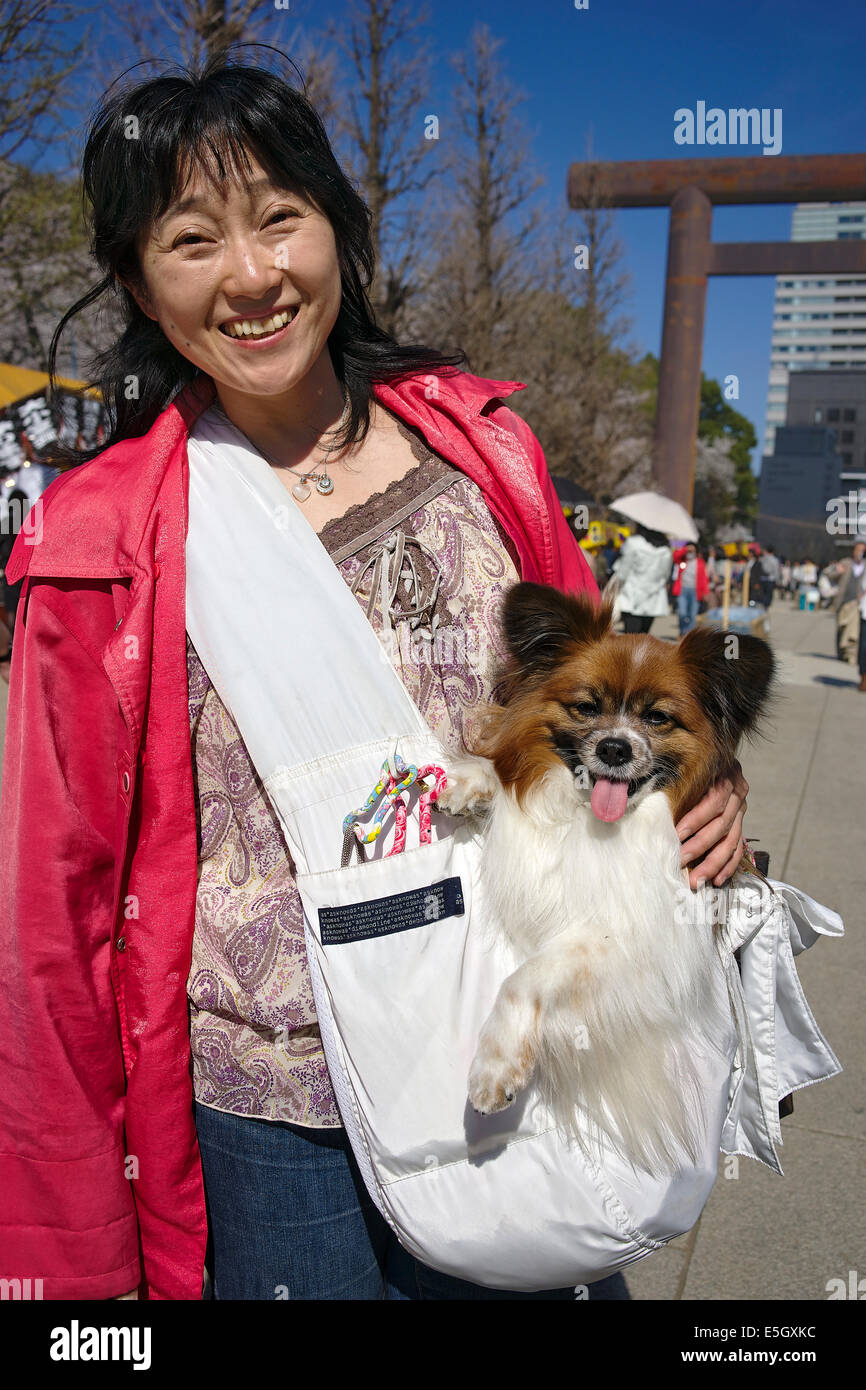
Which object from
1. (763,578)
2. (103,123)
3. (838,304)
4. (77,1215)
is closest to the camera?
(77,1215)

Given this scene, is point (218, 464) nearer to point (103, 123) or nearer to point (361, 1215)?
point (103, 123)

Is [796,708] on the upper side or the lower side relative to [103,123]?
lower

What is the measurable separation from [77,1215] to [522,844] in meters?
1.04

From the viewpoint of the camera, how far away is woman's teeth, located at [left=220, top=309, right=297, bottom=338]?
5.77 feet

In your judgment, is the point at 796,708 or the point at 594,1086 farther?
the point at 796,708

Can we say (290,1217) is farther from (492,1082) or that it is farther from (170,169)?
(170,169)

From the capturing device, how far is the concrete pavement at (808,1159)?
10.4 ft

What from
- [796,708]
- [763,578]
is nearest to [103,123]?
[796,708]

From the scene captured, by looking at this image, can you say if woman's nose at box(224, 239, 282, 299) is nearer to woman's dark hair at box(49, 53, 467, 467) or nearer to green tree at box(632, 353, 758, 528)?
woman's dark hair at box(49, 53, 467, 467)

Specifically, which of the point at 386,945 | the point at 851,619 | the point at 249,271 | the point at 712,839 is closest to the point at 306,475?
the point at 249,271

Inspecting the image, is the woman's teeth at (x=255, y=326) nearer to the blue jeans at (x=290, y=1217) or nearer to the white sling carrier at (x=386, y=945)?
the white sling carrier at (x=386, y=945)

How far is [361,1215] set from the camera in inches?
70.9

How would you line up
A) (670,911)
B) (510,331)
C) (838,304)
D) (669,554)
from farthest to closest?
(838,304) → (510,331) → (669,554) → (670,911)

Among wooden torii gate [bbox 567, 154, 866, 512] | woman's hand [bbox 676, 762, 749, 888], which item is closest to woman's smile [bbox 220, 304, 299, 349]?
woman's hand [bbox 676, 762, 749, 888]
